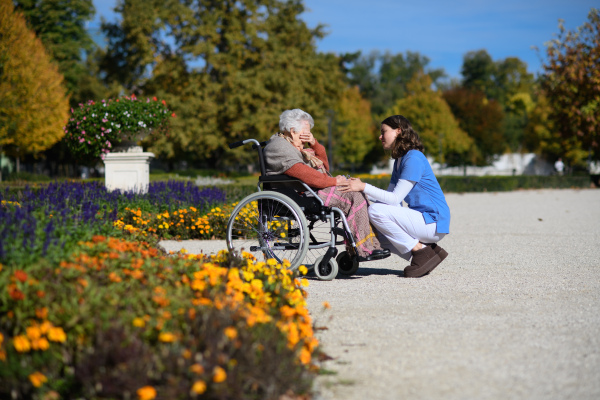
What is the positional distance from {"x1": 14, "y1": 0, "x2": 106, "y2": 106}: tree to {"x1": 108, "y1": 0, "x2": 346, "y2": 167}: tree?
11.7 ft

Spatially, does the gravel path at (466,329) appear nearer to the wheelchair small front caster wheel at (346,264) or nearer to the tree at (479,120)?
the wheelchair small front caster wheel at (346,264)

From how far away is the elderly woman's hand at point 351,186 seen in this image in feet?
16.3

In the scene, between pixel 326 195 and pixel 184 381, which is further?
pixel 326 195

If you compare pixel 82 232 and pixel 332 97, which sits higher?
pixel 332 97

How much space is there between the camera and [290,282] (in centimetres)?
369

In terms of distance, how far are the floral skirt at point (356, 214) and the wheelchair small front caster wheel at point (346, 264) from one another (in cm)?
58

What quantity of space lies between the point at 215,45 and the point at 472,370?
2713 cm

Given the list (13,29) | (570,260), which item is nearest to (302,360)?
(570,260)

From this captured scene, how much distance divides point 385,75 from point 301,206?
252 feet

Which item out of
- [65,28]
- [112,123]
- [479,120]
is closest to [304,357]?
[112,123]

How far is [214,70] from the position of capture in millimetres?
28672

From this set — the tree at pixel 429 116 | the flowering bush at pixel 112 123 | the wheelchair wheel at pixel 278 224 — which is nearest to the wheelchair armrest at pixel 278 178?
the wheelchair wheel at pixel 278 224

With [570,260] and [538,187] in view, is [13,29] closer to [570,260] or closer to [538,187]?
[570,260]

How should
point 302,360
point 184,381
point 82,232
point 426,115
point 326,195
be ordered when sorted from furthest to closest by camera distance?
point 426,115 < point 326,195 < point 82,232 < point 302,360 < point 184,381
